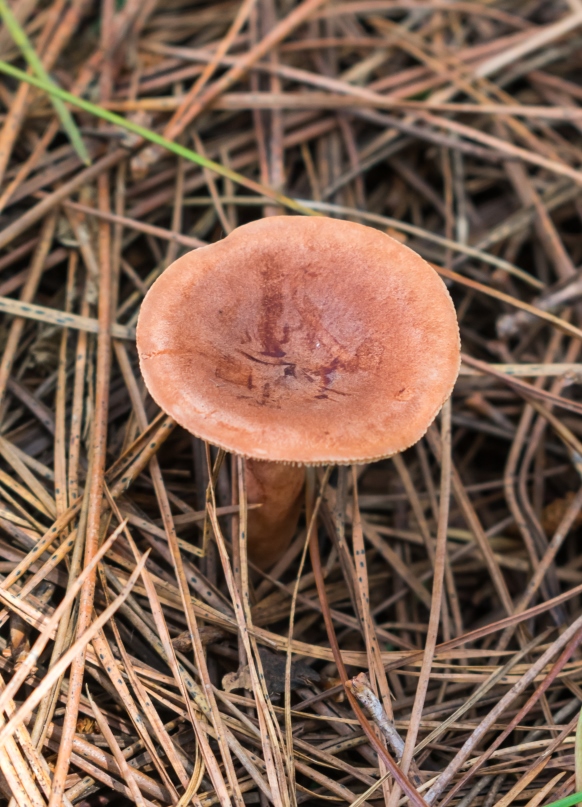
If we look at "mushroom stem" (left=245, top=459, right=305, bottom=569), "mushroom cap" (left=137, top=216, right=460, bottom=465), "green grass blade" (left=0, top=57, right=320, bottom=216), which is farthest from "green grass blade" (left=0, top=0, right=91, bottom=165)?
"mushroom stem" (left=245, top=459, right=305, bottom=569)

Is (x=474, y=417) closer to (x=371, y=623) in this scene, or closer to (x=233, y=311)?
(x=371, y=623)

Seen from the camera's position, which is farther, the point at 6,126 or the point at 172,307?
the point at 6,126

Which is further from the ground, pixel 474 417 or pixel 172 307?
pixel 172 307

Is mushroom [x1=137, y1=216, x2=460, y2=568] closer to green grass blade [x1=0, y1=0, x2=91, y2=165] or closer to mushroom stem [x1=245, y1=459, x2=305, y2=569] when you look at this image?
mushroom stem [x1=245, y1=459, x2=305, y2=569]

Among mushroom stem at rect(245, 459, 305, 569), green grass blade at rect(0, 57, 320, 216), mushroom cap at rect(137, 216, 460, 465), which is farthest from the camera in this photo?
green grass blade at rect(0, 57, 320, 216)

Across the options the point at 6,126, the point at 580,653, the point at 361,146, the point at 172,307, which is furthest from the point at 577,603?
the point at 6,126

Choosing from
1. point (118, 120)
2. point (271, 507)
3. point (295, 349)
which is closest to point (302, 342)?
point (295, 349)

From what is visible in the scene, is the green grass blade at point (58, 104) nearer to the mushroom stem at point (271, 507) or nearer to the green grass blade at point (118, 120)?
the green grass blade at point (118, 120)
